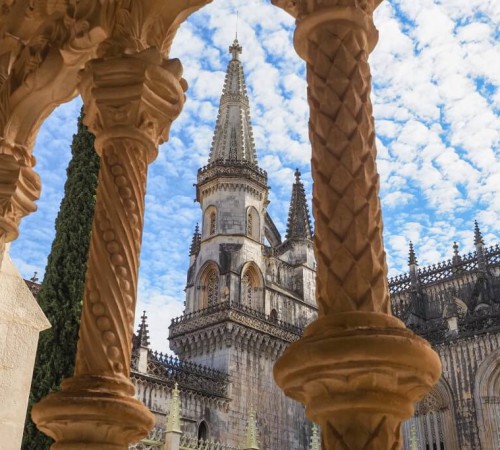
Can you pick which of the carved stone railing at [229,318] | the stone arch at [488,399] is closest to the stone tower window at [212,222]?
the carved stone railing at [229,318]

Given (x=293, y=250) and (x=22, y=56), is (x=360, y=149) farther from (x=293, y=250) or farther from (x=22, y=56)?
(x=293, y=250)

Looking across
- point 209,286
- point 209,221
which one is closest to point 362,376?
point 209,286

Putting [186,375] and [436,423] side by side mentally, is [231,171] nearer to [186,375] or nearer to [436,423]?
[186,375]

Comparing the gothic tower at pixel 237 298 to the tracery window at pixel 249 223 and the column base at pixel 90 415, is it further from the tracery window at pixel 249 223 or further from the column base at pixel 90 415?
the column base at pixel 90 415

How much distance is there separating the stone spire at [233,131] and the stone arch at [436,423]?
1383 centimetres

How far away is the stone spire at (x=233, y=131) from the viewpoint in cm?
3175

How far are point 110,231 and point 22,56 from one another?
2184 millimetres

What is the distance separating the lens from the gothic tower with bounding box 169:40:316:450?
28344 mm

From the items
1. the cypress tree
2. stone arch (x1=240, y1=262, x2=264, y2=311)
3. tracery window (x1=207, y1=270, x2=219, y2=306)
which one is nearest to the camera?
the cypress tree

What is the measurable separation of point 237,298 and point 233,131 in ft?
27.7

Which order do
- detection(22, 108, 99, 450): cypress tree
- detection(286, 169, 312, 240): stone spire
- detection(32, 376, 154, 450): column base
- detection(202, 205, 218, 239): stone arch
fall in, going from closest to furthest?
detection(32, 376, 154, 450): column base < detection(22, 108, 99, 450): cypress tree < detection(202, 205, 218, 239): stone arch < detection(286, 169, 312, 240): stone spire

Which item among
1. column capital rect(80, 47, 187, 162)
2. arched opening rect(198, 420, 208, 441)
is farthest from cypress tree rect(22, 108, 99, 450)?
arched opening rect(198, 420, 208, 441)

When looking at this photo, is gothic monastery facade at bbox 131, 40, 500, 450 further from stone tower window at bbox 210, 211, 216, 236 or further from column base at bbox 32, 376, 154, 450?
column base at bbox 32, 376, 154, 450

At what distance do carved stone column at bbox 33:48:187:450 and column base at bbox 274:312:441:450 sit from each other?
1349 millimetres
